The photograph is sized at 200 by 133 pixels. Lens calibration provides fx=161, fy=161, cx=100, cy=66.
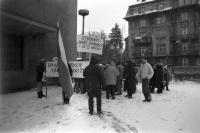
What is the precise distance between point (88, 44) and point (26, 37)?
4866mm

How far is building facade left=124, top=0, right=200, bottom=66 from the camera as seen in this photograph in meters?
37.2

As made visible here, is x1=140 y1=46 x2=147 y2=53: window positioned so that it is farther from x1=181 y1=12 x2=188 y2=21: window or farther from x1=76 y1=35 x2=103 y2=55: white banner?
x1=76 y1=35 x2=103 y2=55: white banner

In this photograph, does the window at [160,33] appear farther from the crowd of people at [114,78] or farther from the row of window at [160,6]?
the crowd of people at [114,78]

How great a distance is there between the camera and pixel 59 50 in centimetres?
602

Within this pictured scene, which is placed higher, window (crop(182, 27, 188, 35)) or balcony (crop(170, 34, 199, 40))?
window (crop(182, 27, 188, 35))

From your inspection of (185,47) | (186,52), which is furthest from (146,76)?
(185,47)

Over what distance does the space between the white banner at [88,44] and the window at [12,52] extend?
4439 millimetres

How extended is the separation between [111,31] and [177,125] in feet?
198

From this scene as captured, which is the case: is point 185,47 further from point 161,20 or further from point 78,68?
point 78,68

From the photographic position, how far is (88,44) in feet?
25.1

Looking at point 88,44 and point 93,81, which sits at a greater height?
point 88,44

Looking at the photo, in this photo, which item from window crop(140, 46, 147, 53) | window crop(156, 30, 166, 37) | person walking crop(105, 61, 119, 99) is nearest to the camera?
person walking crop(105, 61, 119, 99)

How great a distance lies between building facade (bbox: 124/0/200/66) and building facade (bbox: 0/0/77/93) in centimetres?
3204

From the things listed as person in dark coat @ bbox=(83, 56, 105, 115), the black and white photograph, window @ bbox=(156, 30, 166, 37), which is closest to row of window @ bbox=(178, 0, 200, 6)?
window @ bbox=(156, 30, 166, 37)
